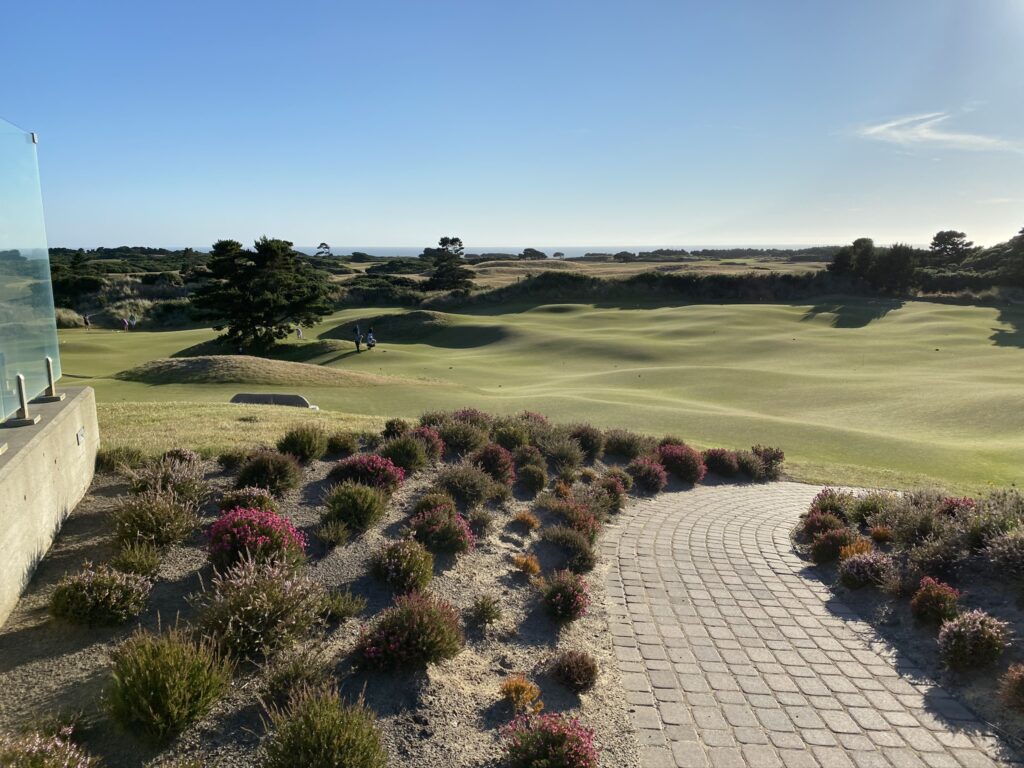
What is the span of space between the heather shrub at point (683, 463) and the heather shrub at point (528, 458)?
288cm

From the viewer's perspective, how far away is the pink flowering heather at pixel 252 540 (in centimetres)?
628

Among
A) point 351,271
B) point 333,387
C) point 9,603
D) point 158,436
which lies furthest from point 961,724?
point 351,271

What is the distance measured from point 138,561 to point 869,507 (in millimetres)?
10189

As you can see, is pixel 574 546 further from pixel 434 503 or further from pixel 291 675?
pixel 291 675

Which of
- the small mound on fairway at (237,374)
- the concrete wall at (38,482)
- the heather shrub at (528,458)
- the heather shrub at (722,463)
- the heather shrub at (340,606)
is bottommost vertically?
the small mound on fairway at (237,374)

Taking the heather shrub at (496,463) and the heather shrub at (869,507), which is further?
the heather shrub at (496,463)

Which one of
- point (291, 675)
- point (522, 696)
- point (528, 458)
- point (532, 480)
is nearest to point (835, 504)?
point (532, 480)

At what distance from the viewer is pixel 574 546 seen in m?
8.56

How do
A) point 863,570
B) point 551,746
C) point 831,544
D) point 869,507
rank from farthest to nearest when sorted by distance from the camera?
point 869,507, point 831,544, point 863,570, point 551,746

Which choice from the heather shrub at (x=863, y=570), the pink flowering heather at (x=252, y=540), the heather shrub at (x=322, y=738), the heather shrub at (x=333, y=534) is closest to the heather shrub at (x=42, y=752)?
the heather shrub at (x=322, y=738)

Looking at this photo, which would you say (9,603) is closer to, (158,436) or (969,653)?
(158,436)

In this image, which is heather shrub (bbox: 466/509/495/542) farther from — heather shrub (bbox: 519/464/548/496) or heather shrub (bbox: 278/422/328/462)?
heather shrub (bbox: 278/422/328/462)

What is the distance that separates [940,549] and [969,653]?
7.14 ft

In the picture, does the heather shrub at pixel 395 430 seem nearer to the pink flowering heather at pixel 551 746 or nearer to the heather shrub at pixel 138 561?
the heather shrub at pixel 138 561
